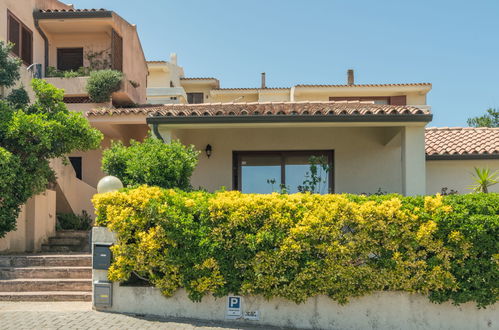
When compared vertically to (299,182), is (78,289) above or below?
below

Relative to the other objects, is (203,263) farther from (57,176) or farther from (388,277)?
(57,176)

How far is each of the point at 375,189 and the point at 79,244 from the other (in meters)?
7.79

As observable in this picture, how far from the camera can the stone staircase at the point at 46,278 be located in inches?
328

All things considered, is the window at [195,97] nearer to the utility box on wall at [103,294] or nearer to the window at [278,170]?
the window at [278,170]

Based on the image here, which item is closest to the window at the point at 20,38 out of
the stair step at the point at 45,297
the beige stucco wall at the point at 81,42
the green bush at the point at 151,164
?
the beige stucco wall at the point at 81,42

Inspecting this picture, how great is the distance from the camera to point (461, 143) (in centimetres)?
1354

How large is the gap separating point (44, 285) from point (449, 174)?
10.4 metres

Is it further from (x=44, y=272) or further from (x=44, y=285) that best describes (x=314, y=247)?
(x=44, y=272)

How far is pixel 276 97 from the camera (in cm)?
3184

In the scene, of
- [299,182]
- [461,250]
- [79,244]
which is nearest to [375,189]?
[299,182]

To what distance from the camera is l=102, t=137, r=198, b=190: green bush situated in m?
8.96

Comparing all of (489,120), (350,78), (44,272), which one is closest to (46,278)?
(44,272)

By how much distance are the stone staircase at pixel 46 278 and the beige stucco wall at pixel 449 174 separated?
9073 millimetres

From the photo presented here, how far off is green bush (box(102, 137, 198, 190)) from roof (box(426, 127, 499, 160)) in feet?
22.7
